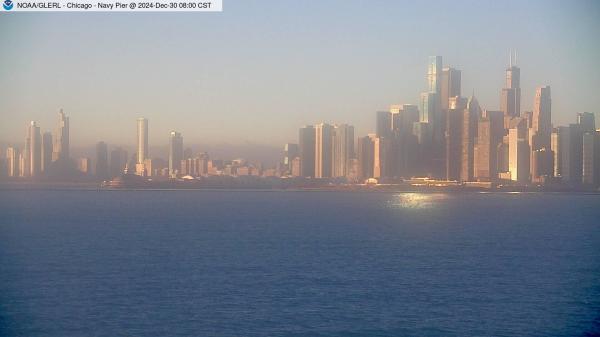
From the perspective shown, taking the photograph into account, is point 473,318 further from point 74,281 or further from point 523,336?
point 74,281

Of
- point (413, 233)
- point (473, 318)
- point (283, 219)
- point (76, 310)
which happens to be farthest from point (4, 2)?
point (283, 219)

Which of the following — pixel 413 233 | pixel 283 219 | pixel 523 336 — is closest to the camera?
pixel 523 336

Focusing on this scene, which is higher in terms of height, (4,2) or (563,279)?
(4,2)

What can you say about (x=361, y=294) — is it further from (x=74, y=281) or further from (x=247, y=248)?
(x=247, y=248)

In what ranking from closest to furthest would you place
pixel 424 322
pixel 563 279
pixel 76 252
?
1. pixel 424 322
2. pixel 563 279
3. pixel 76 252

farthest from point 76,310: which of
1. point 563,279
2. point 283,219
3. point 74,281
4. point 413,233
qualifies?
point 283,219

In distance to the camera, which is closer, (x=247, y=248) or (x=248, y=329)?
(x=248, y=329)
